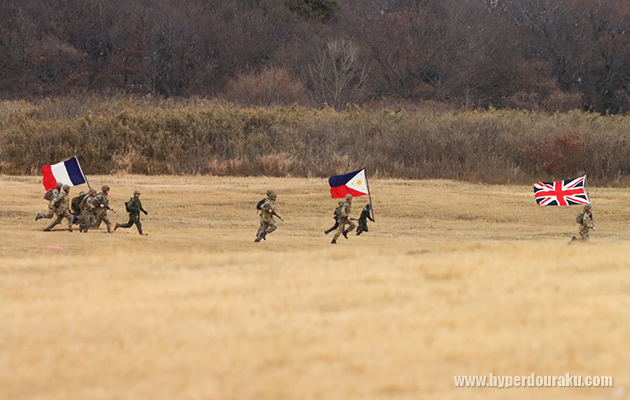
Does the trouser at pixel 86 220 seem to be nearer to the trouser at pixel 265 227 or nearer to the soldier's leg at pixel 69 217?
the soldier's leg at pixel 69 217

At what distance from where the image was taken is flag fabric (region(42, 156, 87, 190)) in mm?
27281

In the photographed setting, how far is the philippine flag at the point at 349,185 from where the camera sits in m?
25.7

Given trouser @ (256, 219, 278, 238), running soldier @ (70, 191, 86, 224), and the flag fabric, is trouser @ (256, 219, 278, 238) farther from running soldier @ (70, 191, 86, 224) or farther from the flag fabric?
the flag fabric

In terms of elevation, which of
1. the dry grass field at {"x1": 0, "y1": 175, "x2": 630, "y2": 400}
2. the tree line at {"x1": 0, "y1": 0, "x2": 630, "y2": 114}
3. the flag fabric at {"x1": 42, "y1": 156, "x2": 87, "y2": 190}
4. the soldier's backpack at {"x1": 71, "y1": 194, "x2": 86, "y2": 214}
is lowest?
the dry grass field at {"x1": 0, "y1": 175, "x2": 630, "y2": 400}

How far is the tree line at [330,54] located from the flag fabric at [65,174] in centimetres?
4327

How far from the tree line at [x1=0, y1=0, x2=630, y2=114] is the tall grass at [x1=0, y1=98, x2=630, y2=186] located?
23313mm

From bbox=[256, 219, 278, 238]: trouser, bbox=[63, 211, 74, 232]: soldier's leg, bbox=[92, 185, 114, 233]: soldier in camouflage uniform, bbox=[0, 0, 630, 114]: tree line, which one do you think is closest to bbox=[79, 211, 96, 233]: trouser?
bbox=[92, 185, 114, 233]: soldier in camouflage uniform

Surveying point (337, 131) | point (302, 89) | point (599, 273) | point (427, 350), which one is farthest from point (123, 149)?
point (427, 350)

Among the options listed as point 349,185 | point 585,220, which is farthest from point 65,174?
point 585,220

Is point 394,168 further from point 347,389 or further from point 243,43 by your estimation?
point 243,43

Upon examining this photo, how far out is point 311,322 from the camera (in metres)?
10.7

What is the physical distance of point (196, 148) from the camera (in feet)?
147

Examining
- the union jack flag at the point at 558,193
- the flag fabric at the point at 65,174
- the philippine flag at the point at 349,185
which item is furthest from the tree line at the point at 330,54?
the union jack flag at the point at 558,193

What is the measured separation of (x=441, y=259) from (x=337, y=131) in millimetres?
31673
